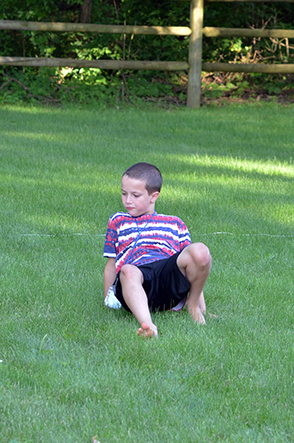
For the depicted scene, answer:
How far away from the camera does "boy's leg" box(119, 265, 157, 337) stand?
9.85 ft

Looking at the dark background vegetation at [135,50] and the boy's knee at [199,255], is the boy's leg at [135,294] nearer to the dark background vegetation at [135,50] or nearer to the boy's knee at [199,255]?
the boy's knee at [199,255]

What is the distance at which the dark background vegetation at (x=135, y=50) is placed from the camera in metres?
12.1

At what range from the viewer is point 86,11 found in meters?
13.5

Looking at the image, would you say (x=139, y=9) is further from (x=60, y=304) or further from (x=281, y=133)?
(x=60, y=304)

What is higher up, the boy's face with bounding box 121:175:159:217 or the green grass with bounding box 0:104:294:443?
the boy's face with bounding box 121:175:159:217

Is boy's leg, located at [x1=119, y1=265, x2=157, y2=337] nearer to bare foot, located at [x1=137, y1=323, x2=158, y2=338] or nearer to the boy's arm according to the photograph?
bare foot, located at [x1=137, y1=323, x2=158, y2=338]

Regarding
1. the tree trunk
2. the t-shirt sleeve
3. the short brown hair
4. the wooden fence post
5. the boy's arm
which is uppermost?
the tree trunk

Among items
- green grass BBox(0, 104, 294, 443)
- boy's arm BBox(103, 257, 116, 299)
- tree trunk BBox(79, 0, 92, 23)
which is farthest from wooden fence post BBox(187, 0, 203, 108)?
boy's arm BBox(103, 257, 116, 299)

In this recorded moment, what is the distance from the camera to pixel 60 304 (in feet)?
11.0

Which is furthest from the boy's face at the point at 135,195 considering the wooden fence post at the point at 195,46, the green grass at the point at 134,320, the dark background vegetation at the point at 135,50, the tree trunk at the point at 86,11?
the tree trunk at the point at 86,11

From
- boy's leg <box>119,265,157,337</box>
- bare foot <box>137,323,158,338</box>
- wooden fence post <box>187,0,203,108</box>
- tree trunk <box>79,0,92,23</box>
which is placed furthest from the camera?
tree trunk <box>79,0,92,23</box>

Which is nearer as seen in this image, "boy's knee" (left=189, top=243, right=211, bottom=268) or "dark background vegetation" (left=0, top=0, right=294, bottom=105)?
"boy's knee" (left=189, top=243, right=211, bottom=268)

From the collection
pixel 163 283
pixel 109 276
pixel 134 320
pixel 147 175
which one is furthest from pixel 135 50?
pixel 134 320

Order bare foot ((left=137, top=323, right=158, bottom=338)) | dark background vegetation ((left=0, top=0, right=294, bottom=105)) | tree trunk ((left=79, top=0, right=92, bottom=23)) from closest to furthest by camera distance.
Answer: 1. bare foot ((left=137, top=323, right=158, bottom=338))
2. dark background vegetation ((left=0, top=0, right=294, bottom=105))
3. tree trunk ((left=79, top=0, right=92, bottom=23))
